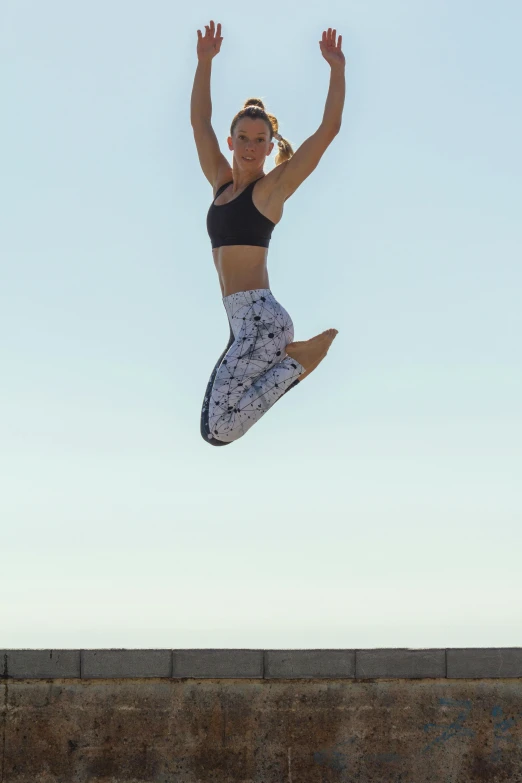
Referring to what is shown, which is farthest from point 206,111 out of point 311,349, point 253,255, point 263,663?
point 263,663

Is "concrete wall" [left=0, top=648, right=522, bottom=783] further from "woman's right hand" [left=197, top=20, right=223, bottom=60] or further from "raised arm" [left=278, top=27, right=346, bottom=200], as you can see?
"woman's right hand" [left=197, top=20, right=223, bottom=60]

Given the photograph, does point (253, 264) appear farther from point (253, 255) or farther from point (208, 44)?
point (208, 44)

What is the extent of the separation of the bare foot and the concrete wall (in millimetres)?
2460

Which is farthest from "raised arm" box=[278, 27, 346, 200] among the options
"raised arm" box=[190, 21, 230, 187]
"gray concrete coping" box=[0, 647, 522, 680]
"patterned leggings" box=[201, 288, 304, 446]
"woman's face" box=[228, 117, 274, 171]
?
"gray concrete coping" box=[0, 647, 522, 680]

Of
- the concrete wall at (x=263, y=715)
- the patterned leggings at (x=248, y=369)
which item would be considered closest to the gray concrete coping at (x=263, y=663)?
the concrete wall at (x=263, y=715)

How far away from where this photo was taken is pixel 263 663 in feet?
32.0

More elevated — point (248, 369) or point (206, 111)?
point (206, 111)

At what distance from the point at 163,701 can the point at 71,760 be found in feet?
2.82

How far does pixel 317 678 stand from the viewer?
9805mm

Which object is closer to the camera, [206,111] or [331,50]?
[331,50]

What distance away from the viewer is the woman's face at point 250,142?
8898 millimetres

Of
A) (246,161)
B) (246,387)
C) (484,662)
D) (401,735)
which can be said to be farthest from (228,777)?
(246,161)

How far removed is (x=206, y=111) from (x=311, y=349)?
78.2 inches

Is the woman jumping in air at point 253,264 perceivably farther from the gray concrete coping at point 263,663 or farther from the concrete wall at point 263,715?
the concrete wall at point 263,715
